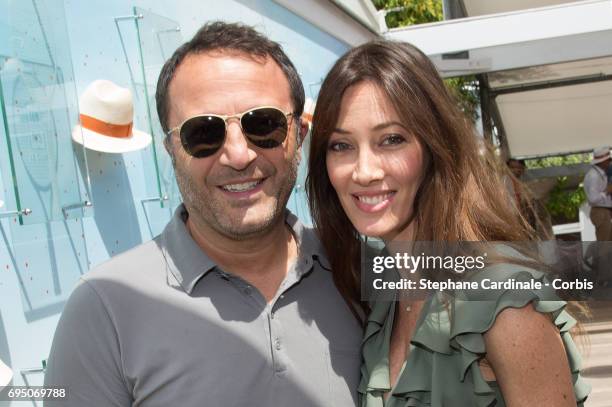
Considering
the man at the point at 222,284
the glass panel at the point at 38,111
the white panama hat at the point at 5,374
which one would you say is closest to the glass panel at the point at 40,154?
the glass panel at the point at 38,111

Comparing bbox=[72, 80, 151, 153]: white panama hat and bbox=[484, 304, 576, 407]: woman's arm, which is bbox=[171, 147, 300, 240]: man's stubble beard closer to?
bbox=[484, 304, 576, 407]: woman's arm

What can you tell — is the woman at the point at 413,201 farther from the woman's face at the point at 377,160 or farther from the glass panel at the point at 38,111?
the glass panel at the point at 38,111

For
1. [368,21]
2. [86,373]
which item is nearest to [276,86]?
[86,373]

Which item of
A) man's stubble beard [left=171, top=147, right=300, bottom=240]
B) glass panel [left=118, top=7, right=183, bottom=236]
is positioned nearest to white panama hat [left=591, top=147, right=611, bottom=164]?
glass panel [left=118, top=7, right=183, bottom=236]

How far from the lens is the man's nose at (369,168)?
2.13 m

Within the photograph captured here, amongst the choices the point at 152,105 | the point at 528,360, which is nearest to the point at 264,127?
the point at 528,360

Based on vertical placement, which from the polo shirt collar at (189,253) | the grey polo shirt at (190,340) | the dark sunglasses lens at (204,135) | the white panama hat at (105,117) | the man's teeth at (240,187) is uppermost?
→ the white panama hat at (105,117)

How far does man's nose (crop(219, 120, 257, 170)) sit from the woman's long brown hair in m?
0.25

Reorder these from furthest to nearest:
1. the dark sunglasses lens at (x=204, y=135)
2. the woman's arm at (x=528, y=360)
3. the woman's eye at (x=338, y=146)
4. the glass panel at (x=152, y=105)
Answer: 1. the glass panel at (x=152, y=105)
2. the woman's eye at (x=338, y=146)
3. the dark sunglasses lens at (x=204, y=135)
4. the woman's arm at (x=528, y=360)

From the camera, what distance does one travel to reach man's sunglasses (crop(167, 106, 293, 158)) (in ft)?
7.03

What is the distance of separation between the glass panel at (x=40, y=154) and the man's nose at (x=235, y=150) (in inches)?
40.7

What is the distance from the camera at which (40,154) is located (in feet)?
9.84

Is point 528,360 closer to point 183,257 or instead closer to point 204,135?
point 183,257

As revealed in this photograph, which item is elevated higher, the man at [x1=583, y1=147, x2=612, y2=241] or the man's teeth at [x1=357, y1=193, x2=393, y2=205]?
the man's teeth at [x1=357, y1=193, x2=393, y2=205]
